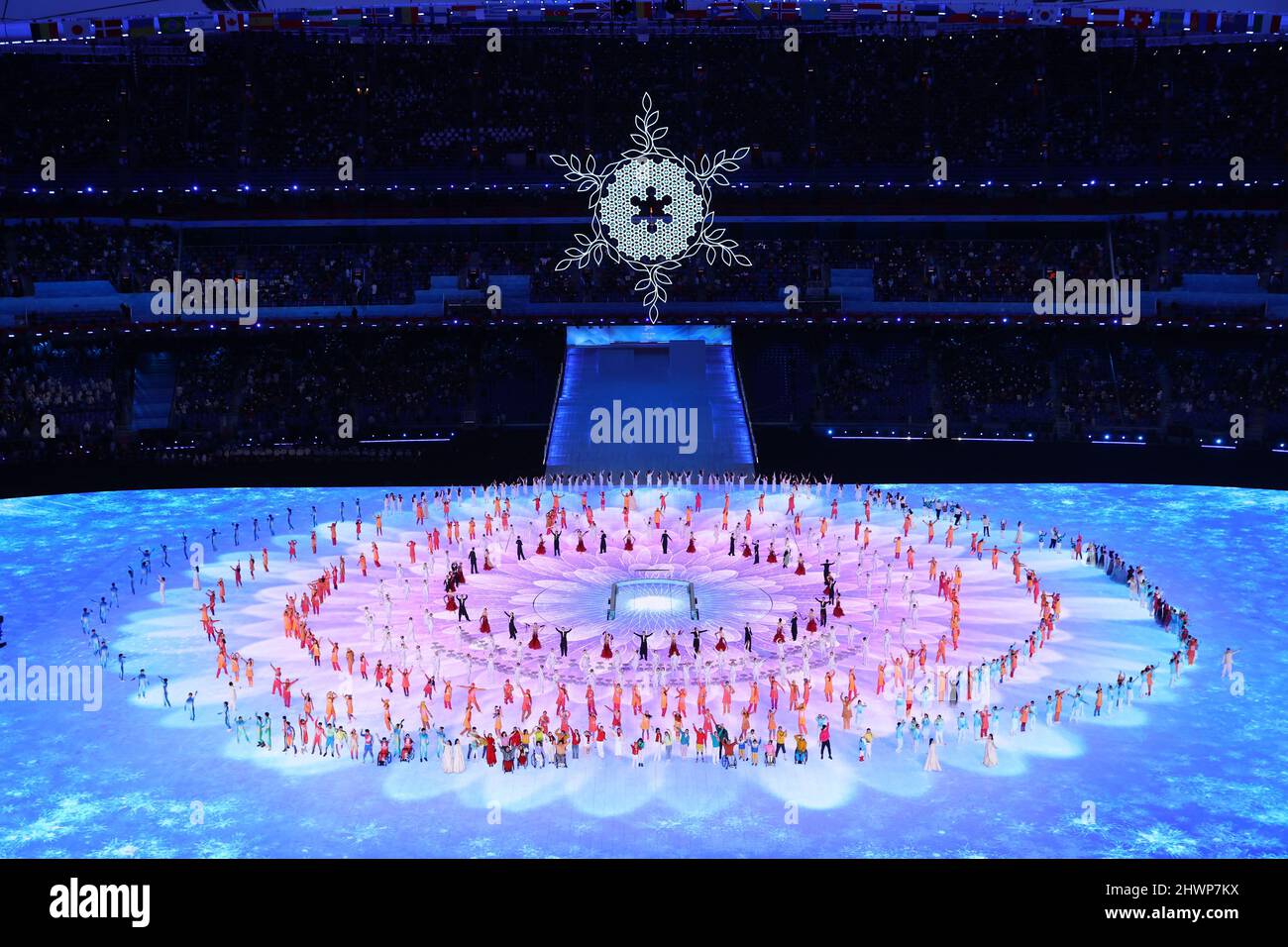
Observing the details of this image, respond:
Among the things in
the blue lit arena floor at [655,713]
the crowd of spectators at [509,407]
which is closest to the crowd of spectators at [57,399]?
the crowd of spectators at [509,407]

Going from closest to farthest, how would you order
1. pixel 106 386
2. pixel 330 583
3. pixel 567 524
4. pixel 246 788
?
pixel 246 788, pixel 330 583, pixel 567 524, pixel 106 386


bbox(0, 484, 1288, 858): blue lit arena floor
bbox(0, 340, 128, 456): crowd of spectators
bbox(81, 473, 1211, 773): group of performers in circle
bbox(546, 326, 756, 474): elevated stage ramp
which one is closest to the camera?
bbox(0, 484, 1288, 858): blue lit arena floor

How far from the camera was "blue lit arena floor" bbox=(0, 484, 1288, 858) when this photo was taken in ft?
61.3

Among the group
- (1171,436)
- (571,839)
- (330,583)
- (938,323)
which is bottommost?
(571,839)

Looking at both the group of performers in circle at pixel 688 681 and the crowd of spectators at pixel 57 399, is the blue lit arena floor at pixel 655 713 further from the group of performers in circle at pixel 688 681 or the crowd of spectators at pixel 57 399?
the crowd of spectators at pixel 57 399

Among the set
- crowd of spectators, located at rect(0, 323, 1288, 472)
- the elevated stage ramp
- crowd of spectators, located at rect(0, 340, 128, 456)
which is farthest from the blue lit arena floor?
crowd of spectators, located at rect(0, 323, 1288, 472)

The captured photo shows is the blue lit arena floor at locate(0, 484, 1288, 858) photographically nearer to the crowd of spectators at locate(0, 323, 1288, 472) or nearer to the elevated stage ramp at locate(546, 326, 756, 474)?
the elevated stage ramp at locate(546, 326, 756, 474)

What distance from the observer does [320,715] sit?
23.6 m

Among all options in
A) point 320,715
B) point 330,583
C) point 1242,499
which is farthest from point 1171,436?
point 320,715

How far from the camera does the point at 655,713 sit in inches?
925

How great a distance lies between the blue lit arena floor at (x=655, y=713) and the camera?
61.3 ft

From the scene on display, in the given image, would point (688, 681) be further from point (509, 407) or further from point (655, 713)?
point (509, 407)

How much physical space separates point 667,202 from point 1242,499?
22.6 m
